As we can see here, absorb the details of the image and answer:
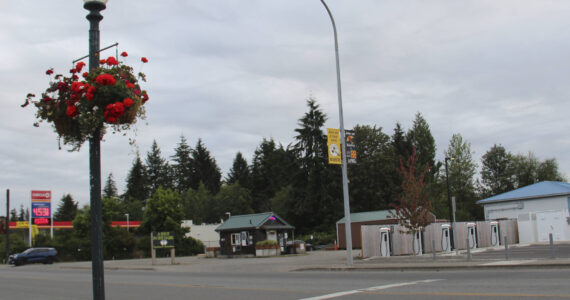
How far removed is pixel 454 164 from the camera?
Result: 86.6 meters

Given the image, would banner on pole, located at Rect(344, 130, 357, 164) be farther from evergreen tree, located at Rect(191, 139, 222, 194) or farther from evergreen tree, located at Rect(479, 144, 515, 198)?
evergreen tree, located at Rect(191, 139, 222, 194)

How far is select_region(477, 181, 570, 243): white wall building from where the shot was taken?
125ft

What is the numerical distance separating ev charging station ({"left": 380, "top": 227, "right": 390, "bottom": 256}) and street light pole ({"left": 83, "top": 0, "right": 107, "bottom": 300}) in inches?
995

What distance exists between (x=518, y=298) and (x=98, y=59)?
28.5 ft

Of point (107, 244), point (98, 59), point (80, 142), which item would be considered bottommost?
point (107, 244)

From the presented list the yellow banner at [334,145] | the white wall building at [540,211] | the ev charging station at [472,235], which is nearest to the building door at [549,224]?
the white wall building at [540,211]

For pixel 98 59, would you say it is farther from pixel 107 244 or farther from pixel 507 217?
pixel 107 244

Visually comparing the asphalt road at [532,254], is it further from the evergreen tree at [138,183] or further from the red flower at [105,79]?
the evergreen tree at [138,183]

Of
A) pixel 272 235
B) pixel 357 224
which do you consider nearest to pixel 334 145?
pixel 272 235

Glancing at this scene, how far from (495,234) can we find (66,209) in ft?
392

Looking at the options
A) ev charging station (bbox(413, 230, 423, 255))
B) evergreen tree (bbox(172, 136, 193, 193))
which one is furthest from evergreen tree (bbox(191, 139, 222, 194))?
ev charging station (bbox(413, 230, 423, 255))

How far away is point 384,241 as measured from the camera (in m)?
30.2

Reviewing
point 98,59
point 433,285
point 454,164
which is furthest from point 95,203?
point 454,164

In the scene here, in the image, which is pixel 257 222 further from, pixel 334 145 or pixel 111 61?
pixel 111 61
